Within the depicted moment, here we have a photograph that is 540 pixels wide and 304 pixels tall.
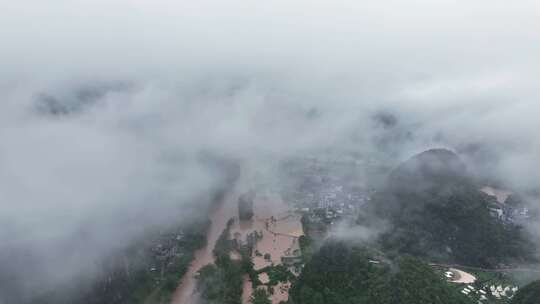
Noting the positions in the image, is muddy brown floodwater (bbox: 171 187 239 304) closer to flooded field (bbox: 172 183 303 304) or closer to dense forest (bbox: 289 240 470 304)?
flooded field (bbox: 172 183 303 304)

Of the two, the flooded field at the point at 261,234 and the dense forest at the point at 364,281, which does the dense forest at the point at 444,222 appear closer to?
the dense forest at the point at 364,281

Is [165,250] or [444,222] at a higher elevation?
[444,222]

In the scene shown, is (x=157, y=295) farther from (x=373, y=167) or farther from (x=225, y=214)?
(x=373, y=167)

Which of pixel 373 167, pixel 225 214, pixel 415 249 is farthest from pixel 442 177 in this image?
pixel 225 214

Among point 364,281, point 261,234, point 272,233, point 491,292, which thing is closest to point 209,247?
point 261,234

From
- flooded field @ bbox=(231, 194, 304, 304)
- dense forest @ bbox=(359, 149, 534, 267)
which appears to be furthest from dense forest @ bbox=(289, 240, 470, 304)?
dense forest @ bbox=(359, 149, 534, 267)

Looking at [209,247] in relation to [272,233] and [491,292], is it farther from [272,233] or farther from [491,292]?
[491,292]
